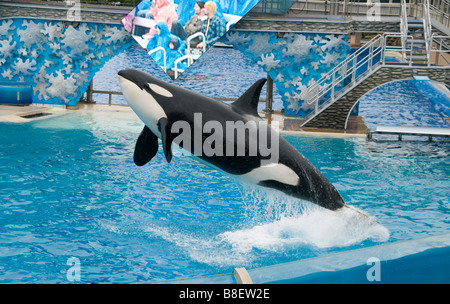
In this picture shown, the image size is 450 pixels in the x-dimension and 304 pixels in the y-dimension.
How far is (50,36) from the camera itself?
627 inches

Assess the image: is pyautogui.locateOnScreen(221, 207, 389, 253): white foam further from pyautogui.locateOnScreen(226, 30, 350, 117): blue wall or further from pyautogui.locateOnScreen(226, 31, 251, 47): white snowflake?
pyautogui.locateOnScreen(226, 31, 251, 47): white snowflake

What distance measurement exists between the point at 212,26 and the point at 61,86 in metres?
4.63

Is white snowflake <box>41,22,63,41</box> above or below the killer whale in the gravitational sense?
above

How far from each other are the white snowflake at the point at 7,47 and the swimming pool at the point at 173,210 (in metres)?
4.45

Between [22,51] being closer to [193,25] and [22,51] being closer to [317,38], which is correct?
[193,25]

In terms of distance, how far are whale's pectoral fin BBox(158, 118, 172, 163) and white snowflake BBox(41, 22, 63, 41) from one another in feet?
37.0

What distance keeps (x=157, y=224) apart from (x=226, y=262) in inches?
59.9

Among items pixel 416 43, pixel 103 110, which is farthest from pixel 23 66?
pixel 416 43

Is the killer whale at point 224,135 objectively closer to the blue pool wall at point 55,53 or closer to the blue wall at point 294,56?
the blue wall at point 294,56

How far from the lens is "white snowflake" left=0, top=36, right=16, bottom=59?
52.1 feet

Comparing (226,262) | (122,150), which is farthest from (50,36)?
(226,262)

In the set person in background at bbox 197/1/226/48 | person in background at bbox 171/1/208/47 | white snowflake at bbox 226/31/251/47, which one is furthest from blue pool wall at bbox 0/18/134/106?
white snowflake at bbox 226/31/251/47

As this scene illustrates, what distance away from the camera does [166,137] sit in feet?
18.5
